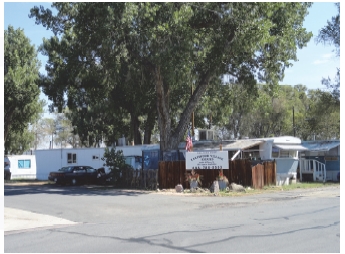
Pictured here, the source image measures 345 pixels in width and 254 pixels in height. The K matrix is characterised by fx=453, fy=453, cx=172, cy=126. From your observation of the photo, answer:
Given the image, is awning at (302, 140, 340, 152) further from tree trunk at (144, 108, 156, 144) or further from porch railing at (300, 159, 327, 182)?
tree trunk at (144, 108, 156, 144)

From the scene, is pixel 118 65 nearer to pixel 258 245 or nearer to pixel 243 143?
pixel 243 143

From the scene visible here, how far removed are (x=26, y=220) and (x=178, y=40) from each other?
1259 centimetres

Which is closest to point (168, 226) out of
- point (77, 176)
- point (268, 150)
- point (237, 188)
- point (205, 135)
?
point (237, 188)

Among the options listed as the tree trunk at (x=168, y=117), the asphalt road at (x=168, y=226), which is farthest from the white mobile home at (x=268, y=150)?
the asphalt road at (x=168, y=226)

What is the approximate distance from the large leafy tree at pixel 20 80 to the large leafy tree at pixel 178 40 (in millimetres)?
11470

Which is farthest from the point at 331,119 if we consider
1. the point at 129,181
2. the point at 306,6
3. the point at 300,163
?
the point at 129,181

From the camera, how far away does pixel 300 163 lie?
32562mm

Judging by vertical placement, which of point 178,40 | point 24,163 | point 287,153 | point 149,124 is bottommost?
point 24,163

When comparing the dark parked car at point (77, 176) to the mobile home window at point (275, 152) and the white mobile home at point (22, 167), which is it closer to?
the mobile home window at point (275, 152)

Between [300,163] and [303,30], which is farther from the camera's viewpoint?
[300,163]

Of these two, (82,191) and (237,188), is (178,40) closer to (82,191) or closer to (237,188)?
(237,188)

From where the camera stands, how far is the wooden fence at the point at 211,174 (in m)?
24.3

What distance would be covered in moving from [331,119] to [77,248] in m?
42.4

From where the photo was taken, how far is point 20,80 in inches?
1535
